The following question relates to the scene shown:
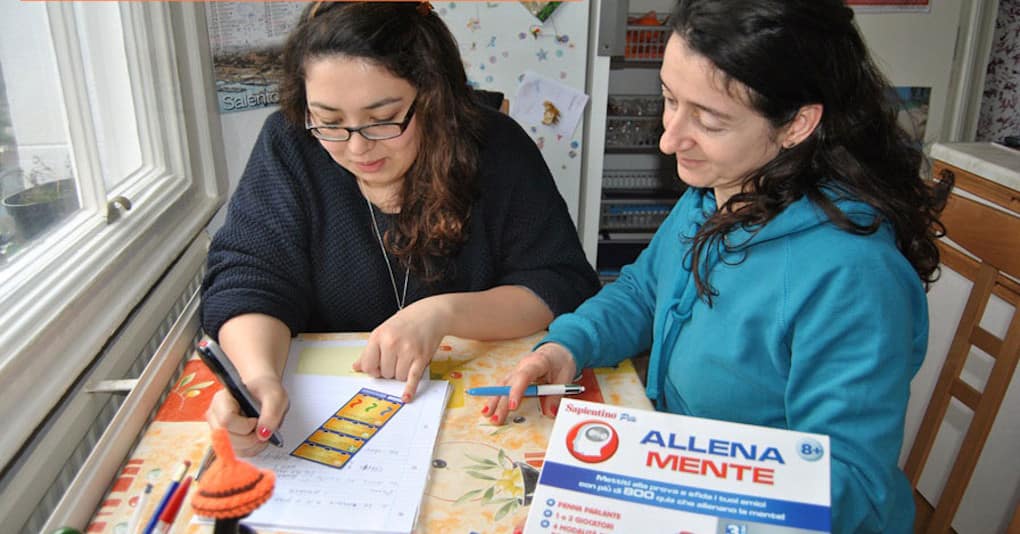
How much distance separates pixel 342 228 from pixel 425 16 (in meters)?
0.33

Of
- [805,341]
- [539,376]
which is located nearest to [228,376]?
[539,376]

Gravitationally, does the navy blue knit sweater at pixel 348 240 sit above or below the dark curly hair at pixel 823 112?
below

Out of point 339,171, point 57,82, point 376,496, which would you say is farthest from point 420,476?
point 57,82

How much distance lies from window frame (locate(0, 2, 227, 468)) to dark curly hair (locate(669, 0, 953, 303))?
776 mm

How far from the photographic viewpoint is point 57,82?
106 cm

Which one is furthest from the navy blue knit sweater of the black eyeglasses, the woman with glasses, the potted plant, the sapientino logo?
the sapientino logo

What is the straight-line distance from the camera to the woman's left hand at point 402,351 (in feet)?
2.96

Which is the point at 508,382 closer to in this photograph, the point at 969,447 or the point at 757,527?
the point at 757,527

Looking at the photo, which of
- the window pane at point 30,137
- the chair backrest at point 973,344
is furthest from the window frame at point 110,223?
the chair backrest at point 973,344

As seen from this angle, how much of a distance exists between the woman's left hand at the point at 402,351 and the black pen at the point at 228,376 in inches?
6.1

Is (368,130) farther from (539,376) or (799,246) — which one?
(799,246)

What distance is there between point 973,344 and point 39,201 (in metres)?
1.30

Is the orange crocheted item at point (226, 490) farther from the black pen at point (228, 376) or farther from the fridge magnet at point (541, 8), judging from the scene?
the fridge magnet at point (541, 8)

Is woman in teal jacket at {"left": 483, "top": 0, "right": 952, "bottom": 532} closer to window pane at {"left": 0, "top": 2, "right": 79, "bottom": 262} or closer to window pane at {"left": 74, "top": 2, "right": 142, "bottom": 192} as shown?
window pane at {"left": 0, "top": 2, "right": 79, "bottom": 262}
